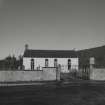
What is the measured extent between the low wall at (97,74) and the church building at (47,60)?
14192mm

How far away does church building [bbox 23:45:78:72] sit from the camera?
3706 centimetres

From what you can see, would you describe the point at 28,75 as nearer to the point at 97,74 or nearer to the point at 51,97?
the point at 97,74

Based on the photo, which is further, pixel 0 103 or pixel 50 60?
pixel 50 60

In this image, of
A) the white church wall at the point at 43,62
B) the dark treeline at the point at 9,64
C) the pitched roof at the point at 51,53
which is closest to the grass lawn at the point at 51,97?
the dark treeline at the point at 9,64

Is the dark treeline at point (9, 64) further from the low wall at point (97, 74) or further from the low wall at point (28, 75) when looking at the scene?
the low wall at point (97, 74)

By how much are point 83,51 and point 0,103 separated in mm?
49291

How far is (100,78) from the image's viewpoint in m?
22.2

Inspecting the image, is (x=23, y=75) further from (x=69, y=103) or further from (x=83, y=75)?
(x=69, y=103)

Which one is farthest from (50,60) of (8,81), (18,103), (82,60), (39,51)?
(18,103)

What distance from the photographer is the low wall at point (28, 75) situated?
2005cm

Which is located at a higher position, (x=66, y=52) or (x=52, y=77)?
(x=66, y=52)

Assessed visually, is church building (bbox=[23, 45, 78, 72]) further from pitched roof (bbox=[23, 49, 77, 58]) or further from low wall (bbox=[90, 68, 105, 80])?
low wall (bbox=[90, 68, 105, 80])

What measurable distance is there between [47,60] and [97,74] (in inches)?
690

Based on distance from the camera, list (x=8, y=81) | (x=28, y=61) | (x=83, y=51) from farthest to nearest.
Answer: (x=83, y=51) → (x=28, y=61) → (x=8, y=81)
